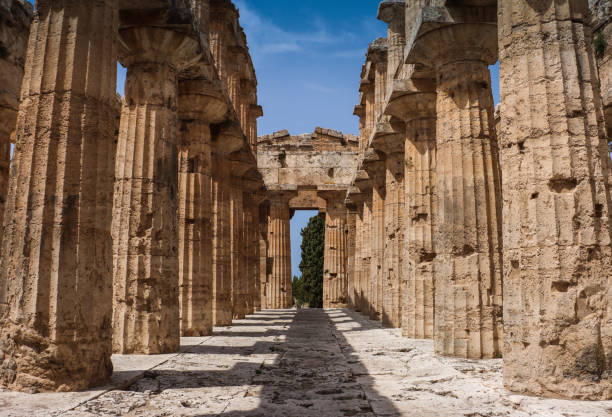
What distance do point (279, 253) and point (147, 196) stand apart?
19.1 meters

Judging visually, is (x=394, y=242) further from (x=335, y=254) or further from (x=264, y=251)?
(x=264, y=251)

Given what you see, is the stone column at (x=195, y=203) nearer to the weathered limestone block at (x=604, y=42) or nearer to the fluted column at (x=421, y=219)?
the fluted column at (x=421, y=219)

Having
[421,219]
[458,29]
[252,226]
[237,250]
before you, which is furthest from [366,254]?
[458,29]

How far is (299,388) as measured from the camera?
20.1 feet

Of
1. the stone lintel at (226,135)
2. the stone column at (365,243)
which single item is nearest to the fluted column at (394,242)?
the stone lintel at (226,135)

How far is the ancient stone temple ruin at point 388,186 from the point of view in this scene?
5328 millimetres

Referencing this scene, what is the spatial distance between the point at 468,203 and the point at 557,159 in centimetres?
299

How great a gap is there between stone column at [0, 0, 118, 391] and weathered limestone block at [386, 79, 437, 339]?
20.6 ft

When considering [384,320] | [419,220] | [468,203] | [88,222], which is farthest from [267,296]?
[88,222]

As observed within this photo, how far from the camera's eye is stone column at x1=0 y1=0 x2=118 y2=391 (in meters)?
5.56

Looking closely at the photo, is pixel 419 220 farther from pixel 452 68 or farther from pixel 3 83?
pixel 3 83

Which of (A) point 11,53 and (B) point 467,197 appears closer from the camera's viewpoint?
(B) point 467,197

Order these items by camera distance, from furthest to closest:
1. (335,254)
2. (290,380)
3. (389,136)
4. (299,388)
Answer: (335,254) < (389,136) < (290,380) < (299,388)

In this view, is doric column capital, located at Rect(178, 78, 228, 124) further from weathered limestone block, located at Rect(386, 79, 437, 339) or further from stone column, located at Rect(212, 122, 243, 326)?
weathered limestone block, located at Rect(386, 79, 437, 339)
